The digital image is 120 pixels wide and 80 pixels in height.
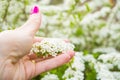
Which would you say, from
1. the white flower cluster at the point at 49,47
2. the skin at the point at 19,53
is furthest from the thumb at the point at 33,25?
the white flower cluster at the point at 49,47

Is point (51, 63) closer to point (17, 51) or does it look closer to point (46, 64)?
point (46, 64)

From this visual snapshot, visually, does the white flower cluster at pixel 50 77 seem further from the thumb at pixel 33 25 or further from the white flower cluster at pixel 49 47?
the thumb at pixel 33 25

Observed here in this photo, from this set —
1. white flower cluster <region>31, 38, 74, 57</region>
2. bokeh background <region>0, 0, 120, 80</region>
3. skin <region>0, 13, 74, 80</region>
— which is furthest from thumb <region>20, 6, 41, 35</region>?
bokeh background <region>0, 0, 120, 80</region>

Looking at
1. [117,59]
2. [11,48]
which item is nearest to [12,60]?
[11,48]

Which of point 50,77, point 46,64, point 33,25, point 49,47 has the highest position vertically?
point 33,25

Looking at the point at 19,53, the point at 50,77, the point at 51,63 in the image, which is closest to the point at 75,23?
the point at 50,77

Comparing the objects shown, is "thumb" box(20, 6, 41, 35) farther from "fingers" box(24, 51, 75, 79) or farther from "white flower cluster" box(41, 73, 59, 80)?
"white flower cluster" box(41, 73, 59, 80)

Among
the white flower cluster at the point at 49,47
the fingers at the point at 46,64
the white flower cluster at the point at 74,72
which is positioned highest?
the white flower cluster at the point at 49,47
